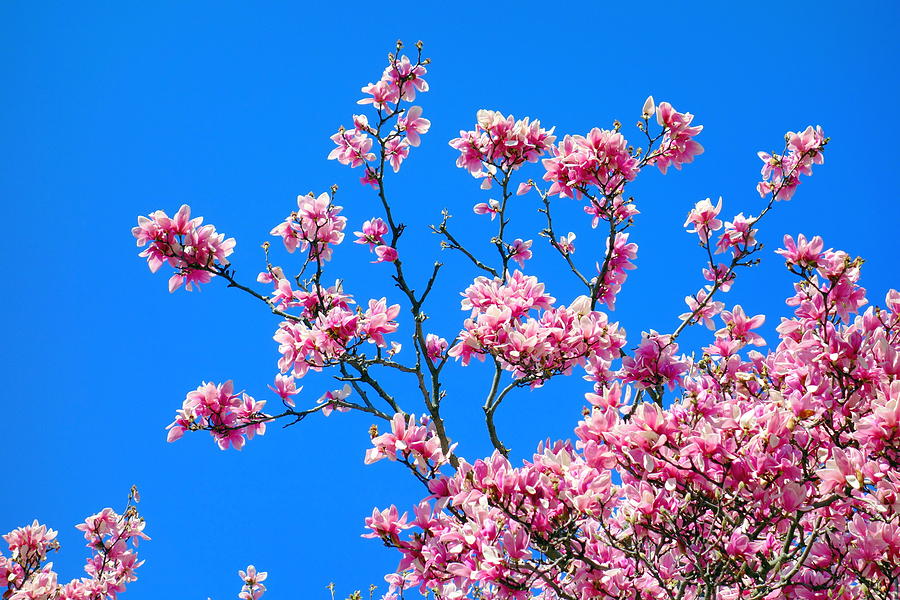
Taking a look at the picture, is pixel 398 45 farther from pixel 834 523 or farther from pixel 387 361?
pixel 834 523

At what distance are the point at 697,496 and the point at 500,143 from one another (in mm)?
2843

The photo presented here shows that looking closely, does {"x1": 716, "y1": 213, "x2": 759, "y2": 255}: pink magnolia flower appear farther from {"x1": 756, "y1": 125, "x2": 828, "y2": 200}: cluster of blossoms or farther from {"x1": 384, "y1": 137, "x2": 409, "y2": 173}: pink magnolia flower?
{"x1": 384, "y1": 137, "x2": 409, "y2": 173}: pink magnolia flower

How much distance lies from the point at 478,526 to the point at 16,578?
5464 millimetres

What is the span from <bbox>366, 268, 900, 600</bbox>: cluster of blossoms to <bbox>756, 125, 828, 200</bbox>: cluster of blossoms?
1.98 meters

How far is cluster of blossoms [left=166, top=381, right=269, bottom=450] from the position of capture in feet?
14.4

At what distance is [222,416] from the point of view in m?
4.45

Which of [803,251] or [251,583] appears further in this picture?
[251,583]

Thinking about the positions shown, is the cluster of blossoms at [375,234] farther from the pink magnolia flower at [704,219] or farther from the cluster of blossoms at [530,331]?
the pink magnolia flower at [704,219]

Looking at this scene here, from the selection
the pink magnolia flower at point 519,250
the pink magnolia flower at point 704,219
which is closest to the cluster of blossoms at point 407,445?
the pink magnolia flower at point 519,250

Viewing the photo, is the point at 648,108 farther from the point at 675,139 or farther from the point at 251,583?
the point at 251,583

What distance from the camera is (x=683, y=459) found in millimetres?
3244

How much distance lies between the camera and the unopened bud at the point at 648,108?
4.73 meters

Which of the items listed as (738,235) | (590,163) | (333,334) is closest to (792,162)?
(738,235)

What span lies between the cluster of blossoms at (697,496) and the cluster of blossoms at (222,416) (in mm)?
1338
